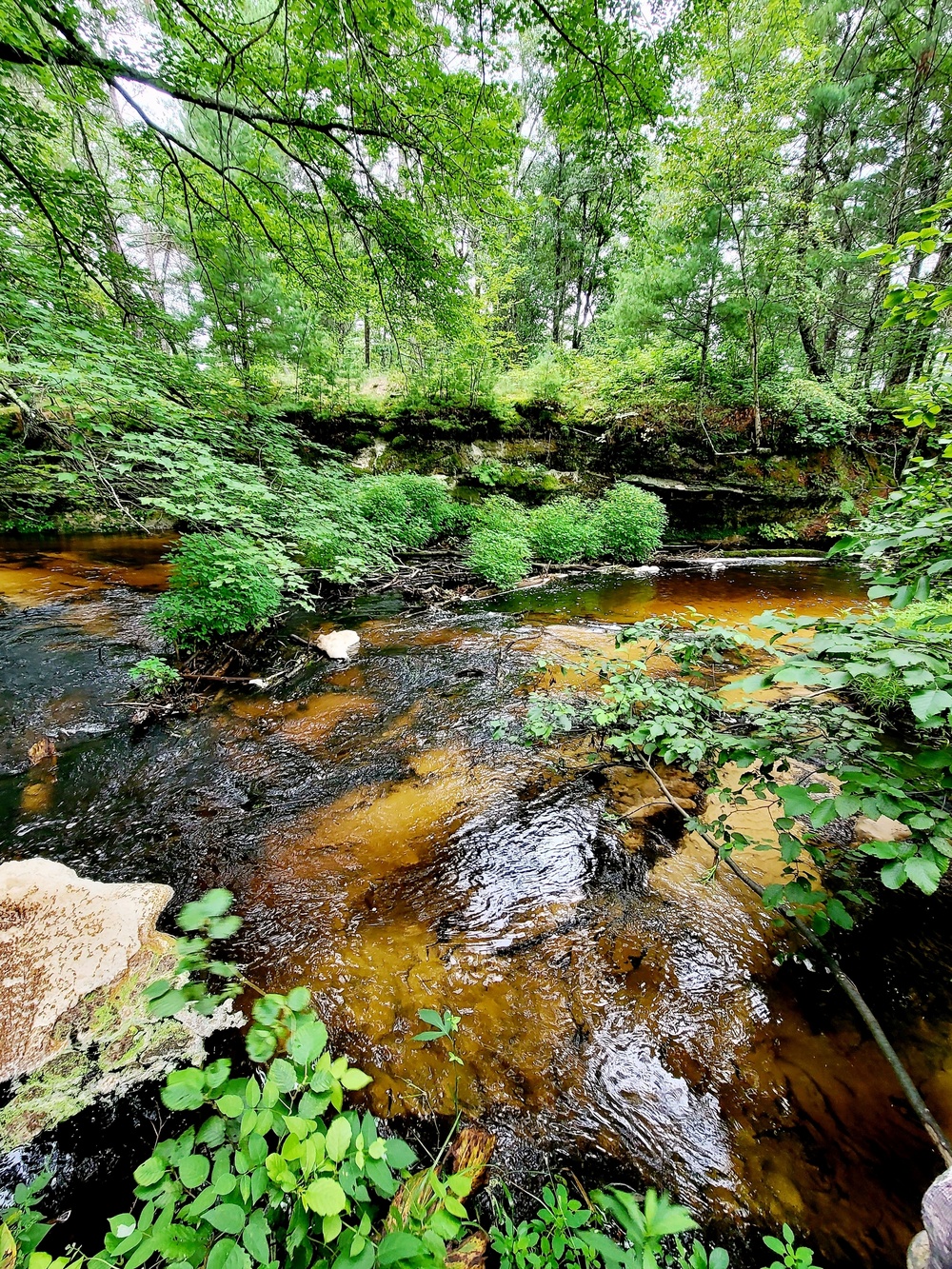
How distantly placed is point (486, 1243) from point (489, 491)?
11246 millimetres

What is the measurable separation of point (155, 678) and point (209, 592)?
103 cm

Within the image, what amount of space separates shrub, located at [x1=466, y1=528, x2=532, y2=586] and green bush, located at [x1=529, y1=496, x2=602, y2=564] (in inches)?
49.4

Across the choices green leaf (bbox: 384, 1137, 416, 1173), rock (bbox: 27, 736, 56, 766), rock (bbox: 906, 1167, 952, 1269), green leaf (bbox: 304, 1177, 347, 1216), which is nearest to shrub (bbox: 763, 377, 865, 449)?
rock (bbox: 906, 1167, 952, 1269)

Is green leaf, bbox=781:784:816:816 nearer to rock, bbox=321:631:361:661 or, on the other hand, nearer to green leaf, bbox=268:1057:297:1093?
green leaf, bbox=268:1057:297:1093

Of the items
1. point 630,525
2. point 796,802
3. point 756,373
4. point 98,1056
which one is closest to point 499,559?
point 630,525

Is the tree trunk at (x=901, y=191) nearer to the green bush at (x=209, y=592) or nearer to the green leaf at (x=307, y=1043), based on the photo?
the green bush at (x=209, y=592)

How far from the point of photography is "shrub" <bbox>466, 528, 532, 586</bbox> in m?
8.00

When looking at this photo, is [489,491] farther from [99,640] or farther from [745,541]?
[99,640]

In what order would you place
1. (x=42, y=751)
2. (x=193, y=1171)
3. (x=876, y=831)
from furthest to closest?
(x=42, y=751)
(x=876, y=831)
(x=193, y=1171)

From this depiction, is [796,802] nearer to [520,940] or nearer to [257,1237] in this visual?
[257,1237]

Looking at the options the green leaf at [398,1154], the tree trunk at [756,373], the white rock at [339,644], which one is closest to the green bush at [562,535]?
the tree trunk at [756,373]

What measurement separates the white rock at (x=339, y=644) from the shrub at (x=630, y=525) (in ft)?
21.6

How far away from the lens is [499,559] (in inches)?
316

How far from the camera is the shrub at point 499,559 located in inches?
315
